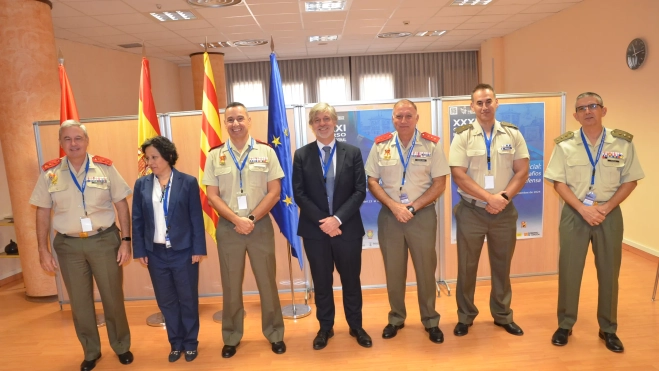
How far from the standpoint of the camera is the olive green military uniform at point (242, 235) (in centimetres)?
317

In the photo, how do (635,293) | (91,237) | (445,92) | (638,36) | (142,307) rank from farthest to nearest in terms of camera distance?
1. (445,92)
2. (638,36)
3. (142,307)
4. (635,293)
5. (91,237)

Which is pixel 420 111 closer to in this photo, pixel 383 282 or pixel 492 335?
pixel 383 282

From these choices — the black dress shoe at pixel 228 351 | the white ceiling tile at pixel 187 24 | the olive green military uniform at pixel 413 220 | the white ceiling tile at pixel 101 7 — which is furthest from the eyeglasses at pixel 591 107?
the white ceiling tile at pixel 187 24

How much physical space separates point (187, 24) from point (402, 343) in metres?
6.42

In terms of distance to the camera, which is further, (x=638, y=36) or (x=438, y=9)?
(x=438, y=9)

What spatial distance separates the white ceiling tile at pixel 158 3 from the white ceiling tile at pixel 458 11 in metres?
4.15

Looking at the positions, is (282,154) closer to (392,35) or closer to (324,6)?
(324,6)

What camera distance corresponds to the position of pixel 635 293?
4.11m

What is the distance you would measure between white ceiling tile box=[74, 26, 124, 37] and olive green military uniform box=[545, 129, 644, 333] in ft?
23.8

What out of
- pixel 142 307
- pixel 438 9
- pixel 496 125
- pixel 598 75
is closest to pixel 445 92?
pixel 438 9

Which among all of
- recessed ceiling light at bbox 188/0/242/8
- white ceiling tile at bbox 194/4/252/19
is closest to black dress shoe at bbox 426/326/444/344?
recessed ceiling light at bbox 188/0/242/8

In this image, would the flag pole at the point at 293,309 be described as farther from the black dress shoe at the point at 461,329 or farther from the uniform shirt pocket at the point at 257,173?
the black dress shoe at the point at 461,329

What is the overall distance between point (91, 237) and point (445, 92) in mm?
10707

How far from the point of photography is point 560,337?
3.19 m
